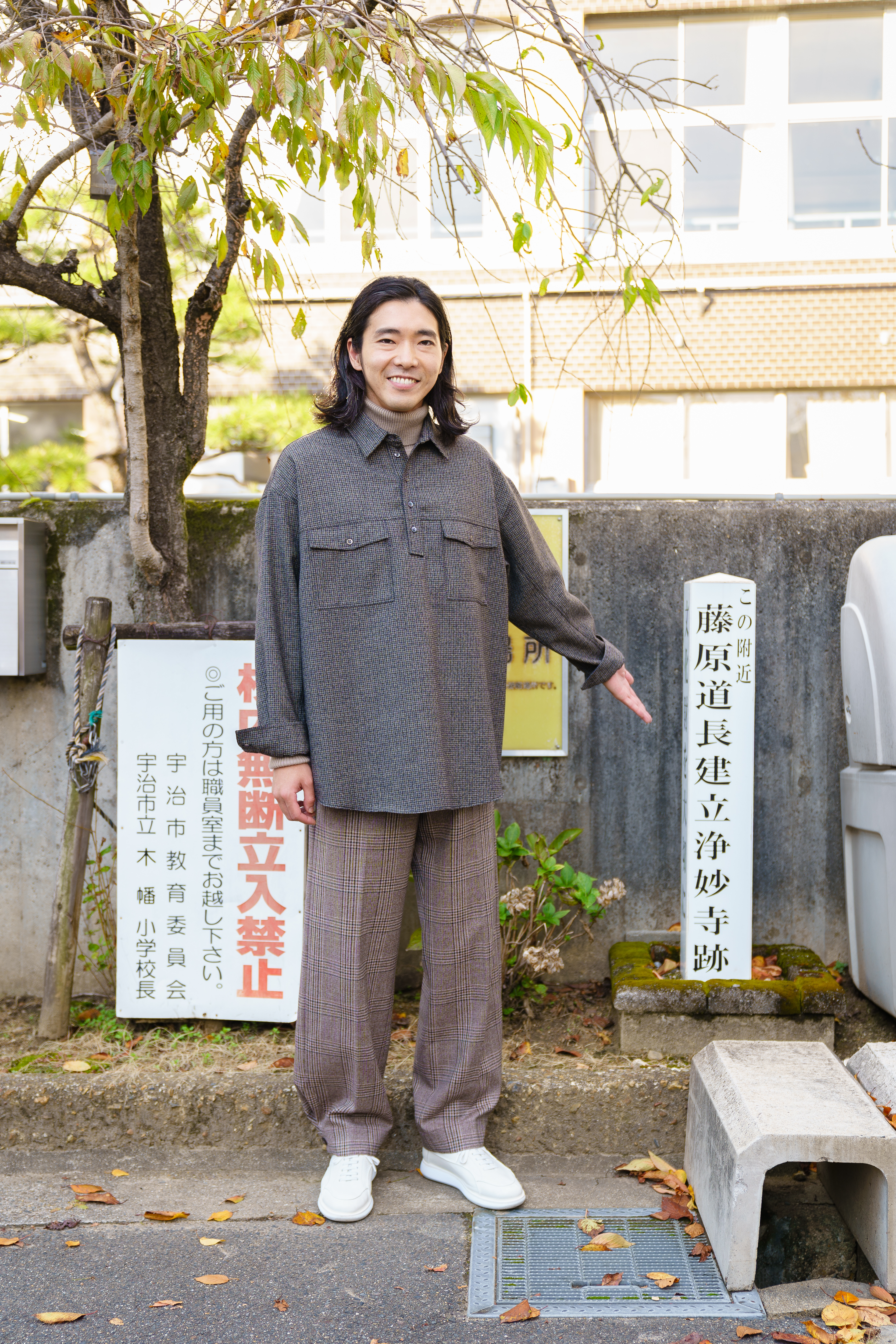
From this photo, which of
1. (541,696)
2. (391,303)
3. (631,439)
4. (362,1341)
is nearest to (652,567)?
(541,696)

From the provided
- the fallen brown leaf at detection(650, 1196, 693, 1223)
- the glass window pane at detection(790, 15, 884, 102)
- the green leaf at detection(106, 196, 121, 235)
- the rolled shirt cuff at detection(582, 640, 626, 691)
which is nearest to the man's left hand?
the rolled shirt cuff at detection(582, 640, 626, 691)

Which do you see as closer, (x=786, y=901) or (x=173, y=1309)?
(x=173, y=1309)

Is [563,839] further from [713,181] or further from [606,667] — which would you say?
[713,181]

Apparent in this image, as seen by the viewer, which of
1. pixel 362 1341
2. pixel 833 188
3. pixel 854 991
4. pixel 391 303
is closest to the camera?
pixel 362 1341

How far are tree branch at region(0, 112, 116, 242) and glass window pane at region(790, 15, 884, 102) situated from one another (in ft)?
35.1

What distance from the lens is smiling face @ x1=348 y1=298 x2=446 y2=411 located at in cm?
275

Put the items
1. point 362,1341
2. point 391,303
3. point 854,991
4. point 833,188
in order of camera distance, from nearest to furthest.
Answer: point 362,1341, point 391,303, point 854,991, point 833,188

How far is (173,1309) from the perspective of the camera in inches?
93.2

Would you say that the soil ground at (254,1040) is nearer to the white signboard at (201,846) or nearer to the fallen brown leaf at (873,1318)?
the white signboard at (201,846)

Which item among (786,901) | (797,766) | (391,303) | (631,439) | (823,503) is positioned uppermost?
(631,439)

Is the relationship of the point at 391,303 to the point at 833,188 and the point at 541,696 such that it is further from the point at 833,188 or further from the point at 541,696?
the point at 833,188

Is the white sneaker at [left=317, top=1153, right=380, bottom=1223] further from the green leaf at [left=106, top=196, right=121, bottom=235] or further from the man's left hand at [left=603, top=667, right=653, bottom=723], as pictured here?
the green leaf at [left=106, top=196, right=121, bottom=235]

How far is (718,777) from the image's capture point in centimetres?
336

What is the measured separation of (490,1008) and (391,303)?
6.17 ft
